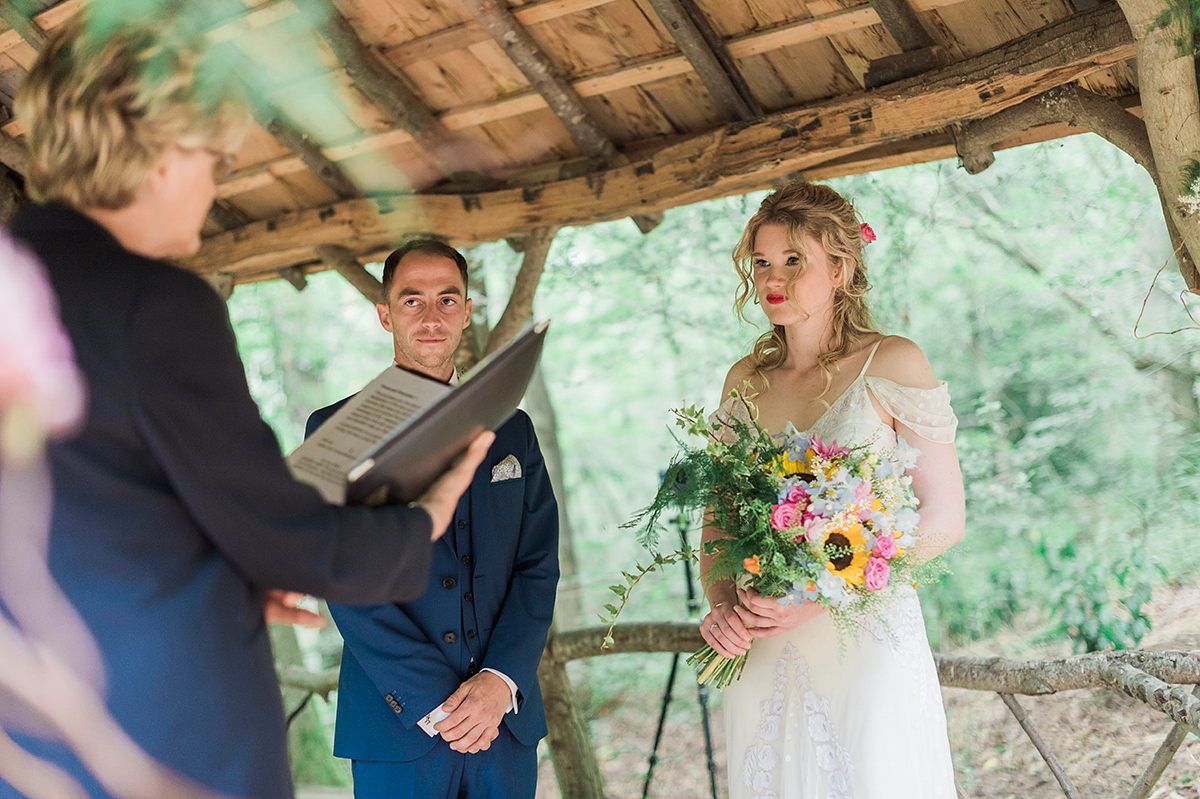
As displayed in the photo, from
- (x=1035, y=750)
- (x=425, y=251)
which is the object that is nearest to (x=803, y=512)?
(x=425, y=251)

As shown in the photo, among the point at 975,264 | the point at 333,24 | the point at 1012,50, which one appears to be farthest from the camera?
the point at 975,264

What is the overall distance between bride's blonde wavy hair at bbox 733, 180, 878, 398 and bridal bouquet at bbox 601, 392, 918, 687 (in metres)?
0.43

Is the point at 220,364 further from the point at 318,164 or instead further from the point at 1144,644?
the point at 1144,644

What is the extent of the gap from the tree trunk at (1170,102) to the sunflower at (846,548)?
47.0 inches

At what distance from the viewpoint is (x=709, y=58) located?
337 cm

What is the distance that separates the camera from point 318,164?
4.24 meters

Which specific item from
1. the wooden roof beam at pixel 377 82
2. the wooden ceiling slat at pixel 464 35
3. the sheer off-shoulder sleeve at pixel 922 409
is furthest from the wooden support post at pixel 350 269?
the sheer off-shoulder sleeve at pixel 922 409

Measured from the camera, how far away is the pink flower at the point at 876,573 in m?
2.20

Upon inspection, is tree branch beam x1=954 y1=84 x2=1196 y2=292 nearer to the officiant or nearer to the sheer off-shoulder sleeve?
the sheer off-shoulder sleeve

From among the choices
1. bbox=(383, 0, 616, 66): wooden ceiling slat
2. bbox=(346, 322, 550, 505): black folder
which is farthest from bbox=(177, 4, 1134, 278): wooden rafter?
bbox=(346, 322, 550, 505): black folder

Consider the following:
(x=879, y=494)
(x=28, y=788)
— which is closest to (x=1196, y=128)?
(x=879, y=494)

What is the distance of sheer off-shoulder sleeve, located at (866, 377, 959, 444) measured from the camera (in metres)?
2.52

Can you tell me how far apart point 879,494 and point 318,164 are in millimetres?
2974

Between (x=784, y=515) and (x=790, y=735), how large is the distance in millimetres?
644
